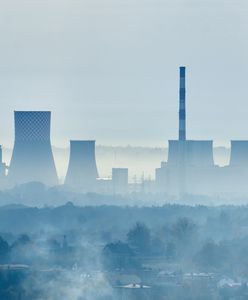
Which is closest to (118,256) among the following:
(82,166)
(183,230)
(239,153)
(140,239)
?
(140,239)

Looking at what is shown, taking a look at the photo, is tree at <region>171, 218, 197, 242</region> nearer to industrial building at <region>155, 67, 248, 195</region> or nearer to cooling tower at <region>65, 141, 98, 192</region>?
industrial building at <region>155, 67, 248, 195</region>

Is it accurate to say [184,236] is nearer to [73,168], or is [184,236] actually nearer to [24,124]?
[24,124]

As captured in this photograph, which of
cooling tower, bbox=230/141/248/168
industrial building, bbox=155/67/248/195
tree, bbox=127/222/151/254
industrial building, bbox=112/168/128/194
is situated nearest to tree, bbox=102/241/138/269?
tree, bbox=127/222/151/254

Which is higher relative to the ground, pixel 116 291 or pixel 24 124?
pixel 24 124

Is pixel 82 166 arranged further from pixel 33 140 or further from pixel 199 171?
pixel 33 140

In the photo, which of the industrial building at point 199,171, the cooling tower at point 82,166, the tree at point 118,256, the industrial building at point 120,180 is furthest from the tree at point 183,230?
the industrial building at point 120,180

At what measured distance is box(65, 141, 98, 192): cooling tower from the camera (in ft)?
316

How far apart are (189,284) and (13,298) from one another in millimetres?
5077

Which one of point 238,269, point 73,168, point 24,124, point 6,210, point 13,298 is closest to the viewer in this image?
point 13,298

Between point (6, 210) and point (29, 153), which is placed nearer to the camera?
point (6, 210)

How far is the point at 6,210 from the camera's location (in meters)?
76.9

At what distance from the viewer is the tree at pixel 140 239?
58.4m

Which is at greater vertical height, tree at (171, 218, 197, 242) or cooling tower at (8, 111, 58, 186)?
cooling tower at (8, 111, 58, 186)

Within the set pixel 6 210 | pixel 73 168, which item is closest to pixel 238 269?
pixel 6 210
